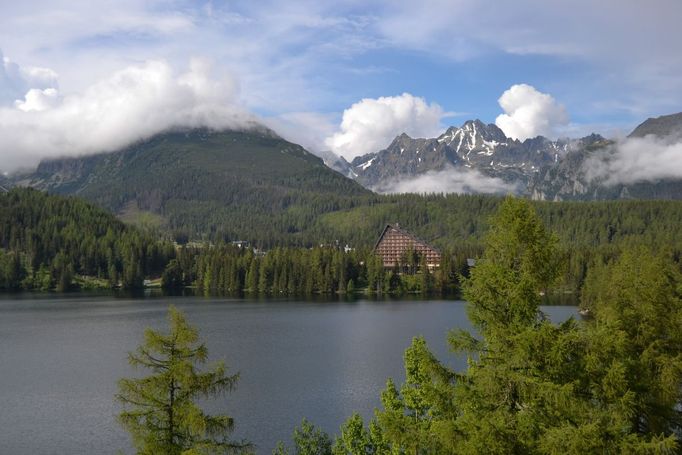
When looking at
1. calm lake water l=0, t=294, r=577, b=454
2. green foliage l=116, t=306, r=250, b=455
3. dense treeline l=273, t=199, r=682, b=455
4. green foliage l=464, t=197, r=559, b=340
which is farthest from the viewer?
calm lake water l=0, t=294, r=577, b=454

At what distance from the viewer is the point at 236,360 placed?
8444 centimetres

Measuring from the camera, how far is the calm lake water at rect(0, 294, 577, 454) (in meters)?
55.1

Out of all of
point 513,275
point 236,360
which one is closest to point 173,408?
point 513,275

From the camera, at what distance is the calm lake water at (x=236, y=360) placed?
55.1 m

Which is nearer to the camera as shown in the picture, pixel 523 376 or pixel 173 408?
pixel 523 376

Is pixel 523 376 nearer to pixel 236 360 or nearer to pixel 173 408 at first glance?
pixel 173 408

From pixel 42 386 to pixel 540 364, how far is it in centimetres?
6504

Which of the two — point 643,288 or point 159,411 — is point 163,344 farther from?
point 643,288

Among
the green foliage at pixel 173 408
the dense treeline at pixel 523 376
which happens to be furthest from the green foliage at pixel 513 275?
the green foliage at pixel 173 408

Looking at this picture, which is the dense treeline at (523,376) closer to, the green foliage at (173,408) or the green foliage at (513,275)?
the green foliage at (513,275)

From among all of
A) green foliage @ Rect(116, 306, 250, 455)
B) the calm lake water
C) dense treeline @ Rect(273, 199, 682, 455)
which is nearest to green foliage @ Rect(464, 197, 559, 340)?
dense treeline @ Rect(273, 199, 682, 455)

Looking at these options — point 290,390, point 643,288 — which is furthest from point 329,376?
point 643,288

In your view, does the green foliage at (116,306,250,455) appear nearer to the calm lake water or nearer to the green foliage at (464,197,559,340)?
the green foliage at (464,197,559,340)

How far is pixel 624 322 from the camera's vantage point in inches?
1078
